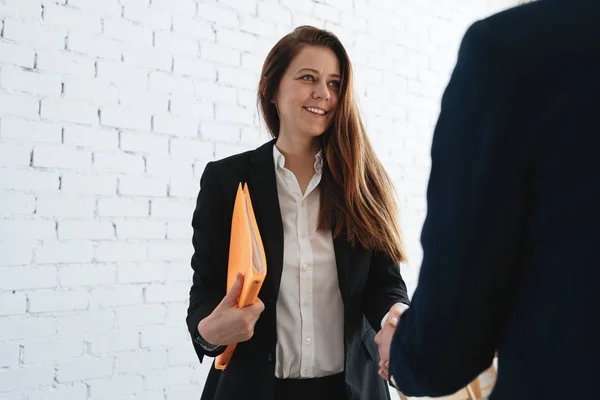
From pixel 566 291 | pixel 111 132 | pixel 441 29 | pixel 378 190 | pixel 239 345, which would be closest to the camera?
pixel 566 291

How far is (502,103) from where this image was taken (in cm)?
53

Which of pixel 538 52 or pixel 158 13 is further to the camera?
pixel 158 13

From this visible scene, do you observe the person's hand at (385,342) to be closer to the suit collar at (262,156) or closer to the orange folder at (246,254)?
the orange folder at (246,254)

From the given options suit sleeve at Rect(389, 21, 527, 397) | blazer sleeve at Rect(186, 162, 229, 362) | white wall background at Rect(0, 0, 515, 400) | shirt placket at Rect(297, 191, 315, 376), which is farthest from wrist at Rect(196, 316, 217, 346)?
white wall background at Rect(0, 0, 515, 400)

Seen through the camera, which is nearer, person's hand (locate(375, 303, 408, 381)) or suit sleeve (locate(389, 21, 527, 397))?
suit sleeve (locate(389, 21, 527, 397))

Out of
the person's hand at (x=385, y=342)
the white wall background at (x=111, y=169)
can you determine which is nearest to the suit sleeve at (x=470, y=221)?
the person's hand at (x=385, y=342)

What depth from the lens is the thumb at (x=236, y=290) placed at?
115 centimetres

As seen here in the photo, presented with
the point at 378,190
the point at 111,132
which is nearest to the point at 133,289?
the point at 111,132

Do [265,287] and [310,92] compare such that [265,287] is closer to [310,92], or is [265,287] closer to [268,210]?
[268,210]

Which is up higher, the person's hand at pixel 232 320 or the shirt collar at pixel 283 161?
the shirt collar at pixel 283 161

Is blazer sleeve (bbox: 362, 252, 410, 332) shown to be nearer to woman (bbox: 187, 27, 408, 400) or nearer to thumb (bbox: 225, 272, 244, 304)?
woman (bbox: 187, 27, 408, 400)

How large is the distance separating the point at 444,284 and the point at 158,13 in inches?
84.0

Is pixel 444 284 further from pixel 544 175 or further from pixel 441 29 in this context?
pixel 441 29

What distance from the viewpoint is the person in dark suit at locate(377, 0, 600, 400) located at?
51cm
